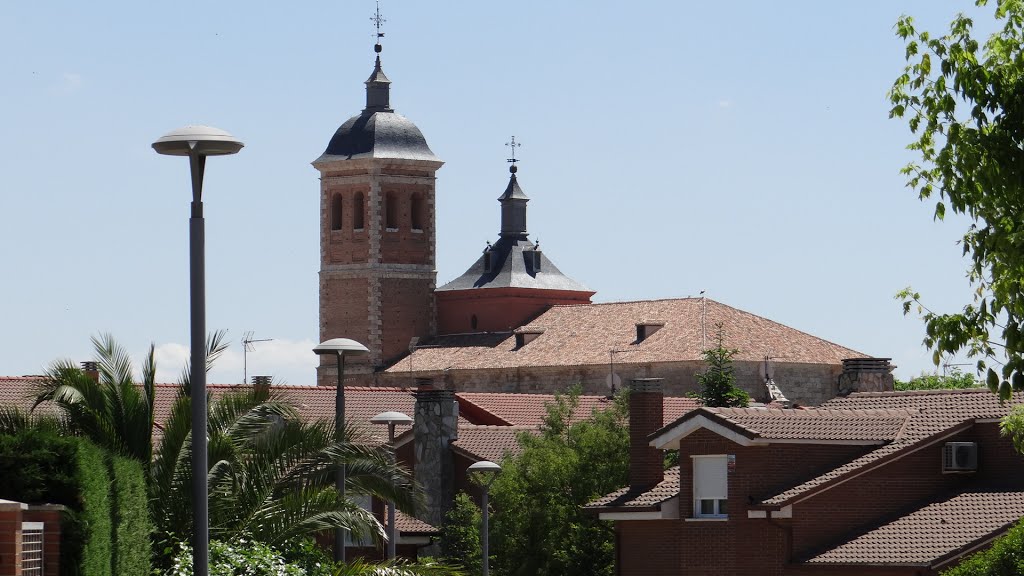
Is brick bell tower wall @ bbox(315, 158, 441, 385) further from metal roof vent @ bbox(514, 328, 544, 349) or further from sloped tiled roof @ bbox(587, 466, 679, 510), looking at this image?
sloped tiled roof @ bbox(587, 466, 679, 510)

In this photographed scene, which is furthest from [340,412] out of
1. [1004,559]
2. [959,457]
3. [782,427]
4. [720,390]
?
[720,390]

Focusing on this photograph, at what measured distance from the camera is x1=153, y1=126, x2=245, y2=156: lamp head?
50.4 ft

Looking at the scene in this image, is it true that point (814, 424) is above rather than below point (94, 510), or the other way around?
above

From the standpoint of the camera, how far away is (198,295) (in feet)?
49.9

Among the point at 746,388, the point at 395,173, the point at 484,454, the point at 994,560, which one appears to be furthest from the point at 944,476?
the point at 395,173

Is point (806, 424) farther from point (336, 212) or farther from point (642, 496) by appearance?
point (336, 212)

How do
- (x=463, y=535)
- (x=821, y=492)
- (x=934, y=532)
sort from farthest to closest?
(x=463, y=535)
(x=821, y=492)
(x=934, y=532)

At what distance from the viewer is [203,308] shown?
599 inches

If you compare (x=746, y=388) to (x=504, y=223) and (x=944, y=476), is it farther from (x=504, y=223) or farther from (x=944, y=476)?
(x=944, y=476)

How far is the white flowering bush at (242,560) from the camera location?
18.2m

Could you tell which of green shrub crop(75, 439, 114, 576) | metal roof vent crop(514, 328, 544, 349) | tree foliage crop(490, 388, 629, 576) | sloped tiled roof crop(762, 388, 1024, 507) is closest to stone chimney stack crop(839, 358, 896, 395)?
tree foliage crop(490, 388, 629, 576)

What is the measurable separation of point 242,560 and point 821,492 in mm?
16107

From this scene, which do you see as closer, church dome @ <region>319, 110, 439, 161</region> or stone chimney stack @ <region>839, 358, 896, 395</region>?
stone chimney stack @ <region>839, 358, 896, 395</region>

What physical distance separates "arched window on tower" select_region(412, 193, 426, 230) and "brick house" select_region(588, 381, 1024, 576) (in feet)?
192
